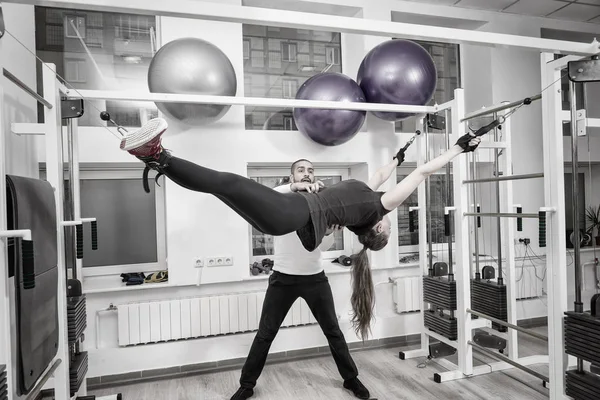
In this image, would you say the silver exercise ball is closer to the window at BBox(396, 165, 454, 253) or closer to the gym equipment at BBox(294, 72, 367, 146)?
the gym equipment at BBox(294, 72, 367, 146)

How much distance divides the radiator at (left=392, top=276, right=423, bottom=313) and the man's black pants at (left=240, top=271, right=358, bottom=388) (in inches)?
42.8

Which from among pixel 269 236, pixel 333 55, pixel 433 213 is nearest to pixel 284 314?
pixel 269 236

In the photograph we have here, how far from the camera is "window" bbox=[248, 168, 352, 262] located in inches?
149

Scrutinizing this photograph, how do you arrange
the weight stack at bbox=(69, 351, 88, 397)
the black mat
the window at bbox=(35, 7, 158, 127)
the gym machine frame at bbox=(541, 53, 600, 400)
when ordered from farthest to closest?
the window at bbox=(35, 7, 158, 127) → the weight stack at bbox=(69, 351, 88, 397) → the gym machine frame at bbox=(541, 53, 600, 400) → the black mat

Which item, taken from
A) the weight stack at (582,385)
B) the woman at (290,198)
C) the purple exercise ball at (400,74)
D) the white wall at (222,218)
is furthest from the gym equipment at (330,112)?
the weight stack at (582,385)

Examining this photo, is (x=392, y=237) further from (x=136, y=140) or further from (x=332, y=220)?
(x=136, y=140)

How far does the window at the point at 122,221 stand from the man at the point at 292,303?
1.26 metres

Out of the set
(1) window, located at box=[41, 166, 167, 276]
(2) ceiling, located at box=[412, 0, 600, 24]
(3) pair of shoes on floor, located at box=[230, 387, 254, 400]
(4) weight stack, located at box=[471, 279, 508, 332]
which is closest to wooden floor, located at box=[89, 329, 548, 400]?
(3) pair of shoes on floor, located at box=[230, 387, 254, 400]

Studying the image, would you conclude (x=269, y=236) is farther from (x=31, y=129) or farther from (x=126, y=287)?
(x=31, y=129)

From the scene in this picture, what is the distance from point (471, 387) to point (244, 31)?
340cm

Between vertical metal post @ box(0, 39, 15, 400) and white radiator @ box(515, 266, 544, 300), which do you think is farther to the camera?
white radiator @ box(515, 266, 544, 300)

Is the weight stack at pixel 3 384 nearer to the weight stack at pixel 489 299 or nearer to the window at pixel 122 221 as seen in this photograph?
the window at pixel 122 221

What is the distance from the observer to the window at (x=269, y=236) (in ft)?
12.5

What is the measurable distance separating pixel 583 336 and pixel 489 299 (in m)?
0.95
